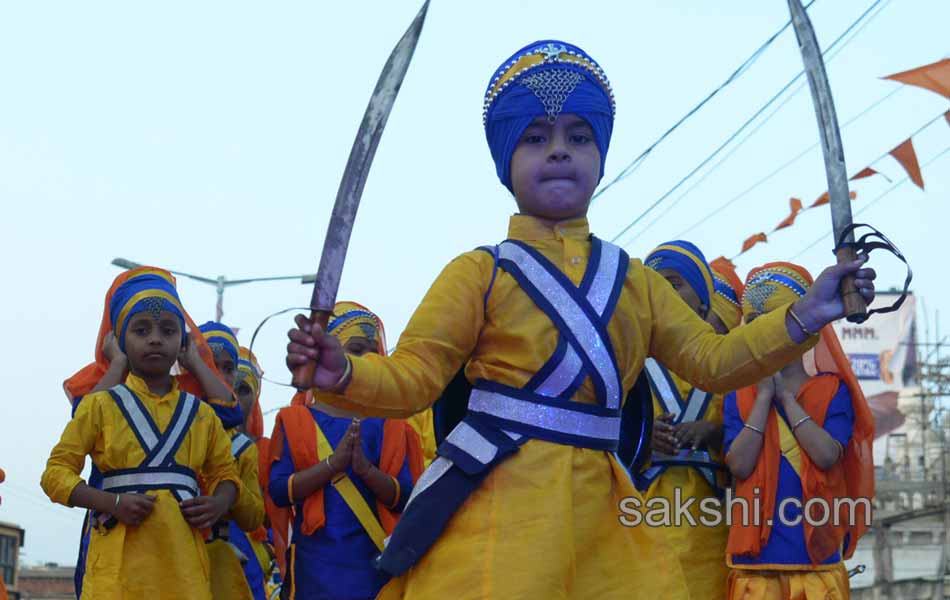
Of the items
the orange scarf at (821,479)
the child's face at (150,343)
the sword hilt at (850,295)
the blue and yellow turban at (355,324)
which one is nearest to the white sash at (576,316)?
the sword hilt at (850,295)

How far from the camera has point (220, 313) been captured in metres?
27.0

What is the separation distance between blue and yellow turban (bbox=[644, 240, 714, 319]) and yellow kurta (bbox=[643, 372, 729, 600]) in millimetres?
603

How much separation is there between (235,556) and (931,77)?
164 inches

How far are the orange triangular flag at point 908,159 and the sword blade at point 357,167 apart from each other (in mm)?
4917

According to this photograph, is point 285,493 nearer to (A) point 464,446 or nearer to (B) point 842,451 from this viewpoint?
(B) point 842,451

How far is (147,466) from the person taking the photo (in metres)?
6.89

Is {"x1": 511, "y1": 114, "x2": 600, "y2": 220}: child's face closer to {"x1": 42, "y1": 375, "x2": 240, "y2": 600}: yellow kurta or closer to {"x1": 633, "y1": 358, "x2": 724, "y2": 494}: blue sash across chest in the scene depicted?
{"x1": 633, "y1": 358, "x2": 724, "y2": 494}: blue sash across chest

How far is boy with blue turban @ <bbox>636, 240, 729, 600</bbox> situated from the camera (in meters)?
6.54

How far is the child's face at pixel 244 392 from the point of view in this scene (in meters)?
9.55

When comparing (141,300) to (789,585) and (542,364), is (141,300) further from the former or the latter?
(542,364)

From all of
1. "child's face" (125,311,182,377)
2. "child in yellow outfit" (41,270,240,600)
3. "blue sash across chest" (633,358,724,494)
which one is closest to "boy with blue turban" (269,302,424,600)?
"child in yellow outfit" (41,270,240,600)

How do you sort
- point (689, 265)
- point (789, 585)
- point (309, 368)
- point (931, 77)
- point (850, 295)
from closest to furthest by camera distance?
1. point (309, 368)
2. point (850, 295)
3. point (789, 585)
4. point (689, 265)
5. point (931, 77)

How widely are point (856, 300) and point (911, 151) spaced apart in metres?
4.75

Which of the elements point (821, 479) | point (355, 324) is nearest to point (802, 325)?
point (821, 479)
